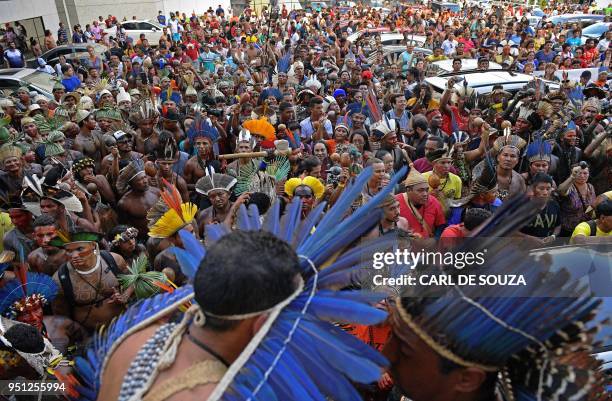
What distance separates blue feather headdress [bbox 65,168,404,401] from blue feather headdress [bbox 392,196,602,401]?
0.85ft

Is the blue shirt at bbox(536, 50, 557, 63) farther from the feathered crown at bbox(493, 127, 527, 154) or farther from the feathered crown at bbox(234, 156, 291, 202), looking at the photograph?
the feathered crown at bbox(234, 156, 291, 202)

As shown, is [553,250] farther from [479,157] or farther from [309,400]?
[309,400]

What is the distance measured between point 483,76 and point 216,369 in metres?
10.1

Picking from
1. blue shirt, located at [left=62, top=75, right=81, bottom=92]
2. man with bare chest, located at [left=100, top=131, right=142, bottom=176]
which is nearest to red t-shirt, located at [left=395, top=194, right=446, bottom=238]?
man with bare chest, located at [left=100, top=131, right=142, bottom=176]

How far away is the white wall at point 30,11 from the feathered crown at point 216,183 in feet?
57.4

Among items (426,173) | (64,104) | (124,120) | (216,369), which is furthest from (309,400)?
A: (64,104)

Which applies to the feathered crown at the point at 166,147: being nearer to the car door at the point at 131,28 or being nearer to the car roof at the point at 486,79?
the car roof at the point at 486,79

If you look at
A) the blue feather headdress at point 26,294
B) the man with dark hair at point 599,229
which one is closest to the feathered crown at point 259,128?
the blue feather headdress at point 26,294

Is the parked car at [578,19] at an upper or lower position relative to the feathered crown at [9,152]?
lower

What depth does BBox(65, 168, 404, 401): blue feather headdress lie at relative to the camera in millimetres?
1447

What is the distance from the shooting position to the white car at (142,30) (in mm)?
20094

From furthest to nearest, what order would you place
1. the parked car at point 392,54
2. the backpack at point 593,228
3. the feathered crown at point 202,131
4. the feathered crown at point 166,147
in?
the parked car at point 392,54
the feathered crown at point 202,131
the feathered crown at point 166,147
the backpack at point 593,228

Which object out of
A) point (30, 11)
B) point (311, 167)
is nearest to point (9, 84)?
point (311, 167)

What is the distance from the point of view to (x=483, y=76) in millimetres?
10297
